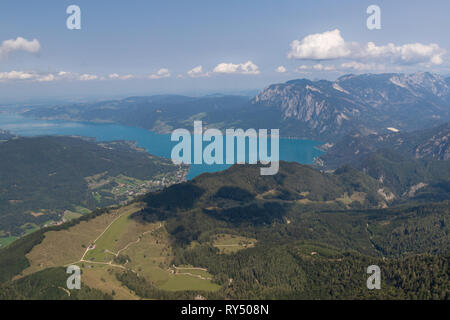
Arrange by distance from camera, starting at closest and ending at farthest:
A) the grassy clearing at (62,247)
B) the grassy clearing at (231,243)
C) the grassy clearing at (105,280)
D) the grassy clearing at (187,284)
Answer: the grassy clearing at (105,280) < the grassy clearing at (187,284) < the grassy clearing at (62,247) < the grassy clearing at (231,243)

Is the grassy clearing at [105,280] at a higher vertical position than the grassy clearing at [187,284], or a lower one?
higher

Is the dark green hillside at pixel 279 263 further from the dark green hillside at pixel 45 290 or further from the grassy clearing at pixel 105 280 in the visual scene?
the grassy clearing at pixel 105 280

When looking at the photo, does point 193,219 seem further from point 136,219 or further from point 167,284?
point 167,284

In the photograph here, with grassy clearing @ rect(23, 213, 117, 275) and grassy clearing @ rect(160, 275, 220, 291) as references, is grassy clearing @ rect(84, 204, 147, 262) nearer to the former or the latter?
grassy clearing @ rect(23, 213, 117, 275)

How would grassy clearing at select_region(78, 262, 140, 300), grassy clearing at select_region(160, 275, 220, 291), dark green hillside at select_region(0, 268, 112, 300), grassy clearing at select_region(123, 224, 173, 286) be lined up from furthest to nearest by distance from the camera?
grassy clearing at select_region(123, 224, 173, 286)
grassy clearing at select_region(160, 275, 220, 291)
grassy clearing at select_region(78, 262, 140, 300)
dark green hillside at select_region(0, 268, 112, 300)

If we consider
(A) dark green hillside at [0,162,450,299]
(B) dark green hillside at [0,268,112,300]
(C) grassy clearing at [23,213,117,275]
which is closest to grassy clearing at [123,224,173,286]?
(A) dark green hillside at [0,162,450,299]

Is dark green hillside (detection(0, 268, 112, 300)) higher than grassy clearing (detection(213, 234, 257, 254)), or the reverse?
dark green hillside (detection(0, 268, 112, 300))

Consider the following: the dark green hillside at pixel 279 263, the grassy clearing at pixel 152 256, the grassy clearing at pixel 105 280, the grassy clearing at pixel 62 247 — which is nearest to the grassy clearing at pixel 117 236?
the grassy clearing at pixel 62 247

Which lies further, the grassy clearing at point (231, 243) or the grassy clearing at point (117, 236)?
the grassy clearing at point (231, 243)

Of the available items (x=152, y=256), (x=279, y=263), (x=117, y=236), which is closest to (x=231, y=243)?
(x=279, y=263)

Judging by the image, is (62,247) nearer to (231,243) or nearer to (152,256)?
(152,256)

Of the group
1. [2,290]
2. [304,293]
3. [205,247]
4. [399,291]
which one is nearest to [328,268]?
[304,293]
